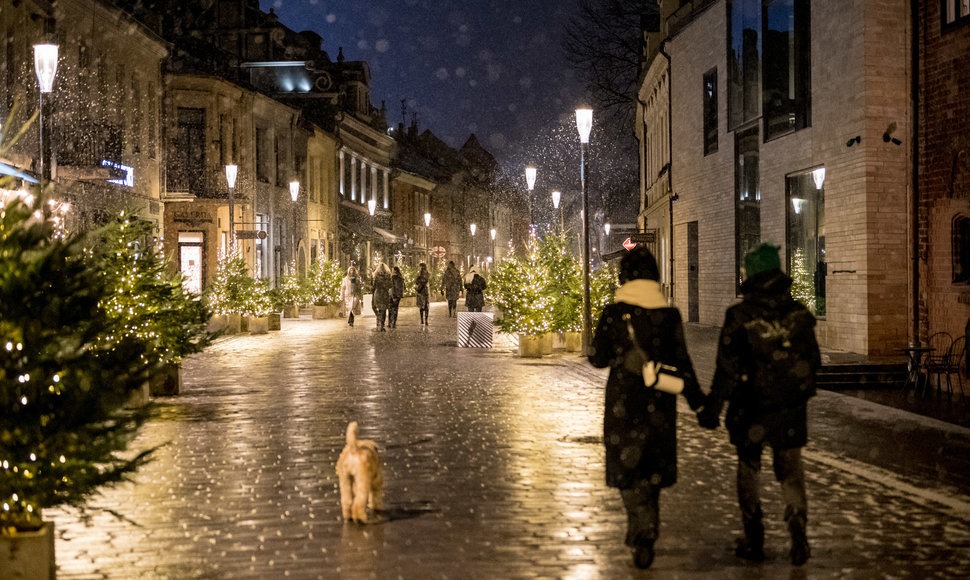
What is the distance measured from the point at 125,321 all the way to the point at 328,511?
6.70 meters

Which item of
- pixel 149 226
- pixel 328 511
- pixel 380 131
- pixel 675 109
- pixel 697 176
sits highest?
pixel 380 131

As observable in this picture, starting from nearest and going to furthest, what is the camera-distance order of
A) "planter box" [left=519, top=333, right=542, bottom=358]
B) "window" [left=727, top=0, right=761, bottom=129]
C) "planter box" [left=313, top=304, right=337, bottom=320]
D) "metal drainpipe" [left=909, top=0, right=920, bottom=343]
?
1. "metal drainpipe" [left=909, top=0, right=920, bottom=343]
2. "planter box" [left=519, top=333, right=542, bottom=358]
3. "window" [left=727, top=0, right=761, bottom=129]
4. "planter box" [left=313, top=304, right=337, bottom=320]

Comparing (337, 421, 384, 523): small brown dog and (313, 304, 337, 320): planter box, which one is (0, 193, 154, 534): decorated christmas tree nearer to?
(337, 421, 384, 523): small brown dog

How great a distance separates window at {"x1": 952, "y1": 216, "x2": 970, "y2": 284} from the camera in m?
15.9

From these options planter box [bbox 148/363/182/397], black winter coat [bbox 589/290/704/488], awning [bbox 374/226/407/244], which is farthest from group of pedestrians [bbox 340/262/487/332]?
black winter coat [bbox 589/290/704/488]

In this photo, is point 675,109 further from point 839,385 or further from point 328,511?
point 328,511

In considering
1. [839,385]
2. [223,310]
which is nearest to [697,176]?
[223,310]

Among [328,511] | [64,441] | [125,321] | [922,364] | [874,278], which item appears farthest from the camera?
[874,278]

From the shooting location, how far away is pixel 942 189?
53.2 feet

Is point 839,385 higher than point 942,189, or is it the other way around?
point 942,189

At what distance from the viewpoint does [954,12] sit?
16.2 metres

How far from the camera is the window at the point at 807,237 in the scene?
2205 cm

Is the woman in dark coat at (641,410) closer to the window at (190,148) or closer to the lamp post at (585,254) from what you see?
the lamp post at (585,254)

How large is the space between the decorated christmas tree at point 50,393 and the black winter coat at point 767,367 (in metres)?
3.08
